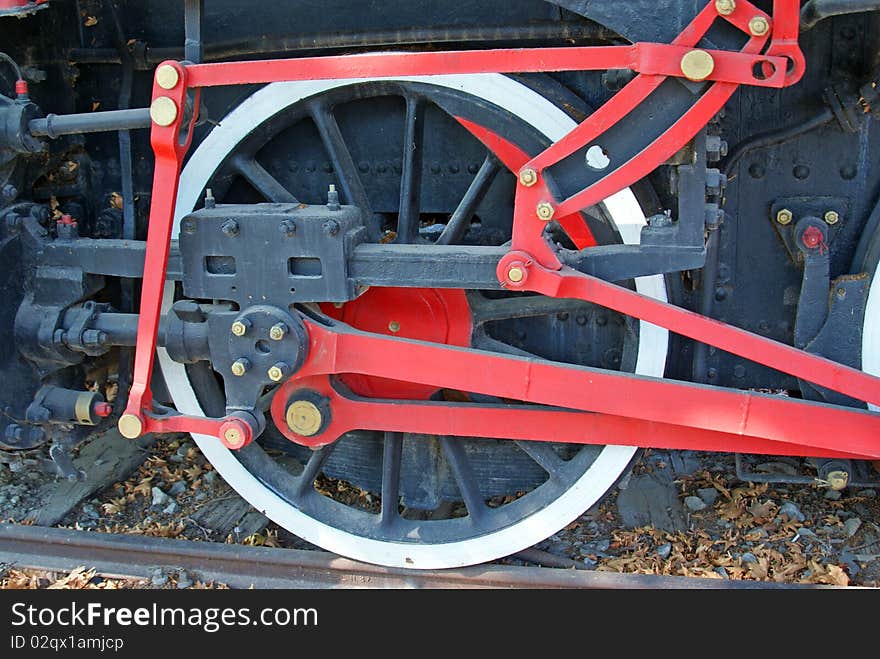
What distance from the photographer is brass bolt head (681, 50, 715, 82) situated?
1828mm

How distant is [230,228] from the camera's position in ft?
7.07

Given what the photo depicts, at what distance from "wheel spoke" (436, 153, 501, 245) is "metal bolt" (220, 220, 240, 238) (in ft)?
1.80

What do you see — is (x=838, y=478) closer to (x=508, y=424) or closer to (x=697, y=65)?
(x=508, y=424)

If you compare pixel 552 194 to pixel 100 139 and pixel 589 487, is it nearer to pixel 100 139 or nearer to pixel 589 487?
pixel 589 487

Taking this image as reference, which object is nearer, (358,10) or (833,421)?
(833,421)

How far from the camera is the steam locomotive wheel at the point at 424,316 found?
92.3 inches

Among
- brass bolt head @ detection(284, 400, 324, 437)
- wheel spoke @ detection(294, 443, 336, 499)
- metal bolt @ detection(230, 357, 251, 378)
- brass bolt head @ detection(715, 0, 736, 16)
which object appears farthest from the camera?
wheel spoke @ detection(294, 443, 336, 499)

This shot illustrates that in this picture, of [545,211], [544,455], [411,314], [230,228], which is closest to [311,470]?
[411,314]

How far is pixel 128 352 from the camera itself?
258 centimetres

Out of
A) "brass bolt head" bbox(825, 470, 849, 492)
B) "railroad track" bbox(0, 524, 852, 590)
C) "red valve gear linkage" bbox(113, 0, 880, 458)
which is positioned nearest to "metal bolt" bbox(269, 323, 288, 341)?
"red valve gear linkage" bbox(113, 0, 880, 458)

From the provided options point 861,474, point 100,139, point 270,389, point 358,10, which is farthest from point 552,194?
point 100,139

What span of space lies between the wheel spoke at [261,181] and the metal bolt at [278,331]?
0.44 meters

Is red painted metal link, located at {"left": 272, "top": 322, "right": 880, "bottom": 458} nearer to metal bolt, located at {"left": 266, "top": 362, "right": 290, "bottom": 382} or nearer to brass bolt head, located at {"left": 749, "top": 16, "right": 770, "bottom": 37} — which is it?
metal bolt, located at {"left": 266, "top": 362, "right": 290, "bottom": 382}

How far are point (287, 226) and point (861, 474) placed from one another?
5.63ft
